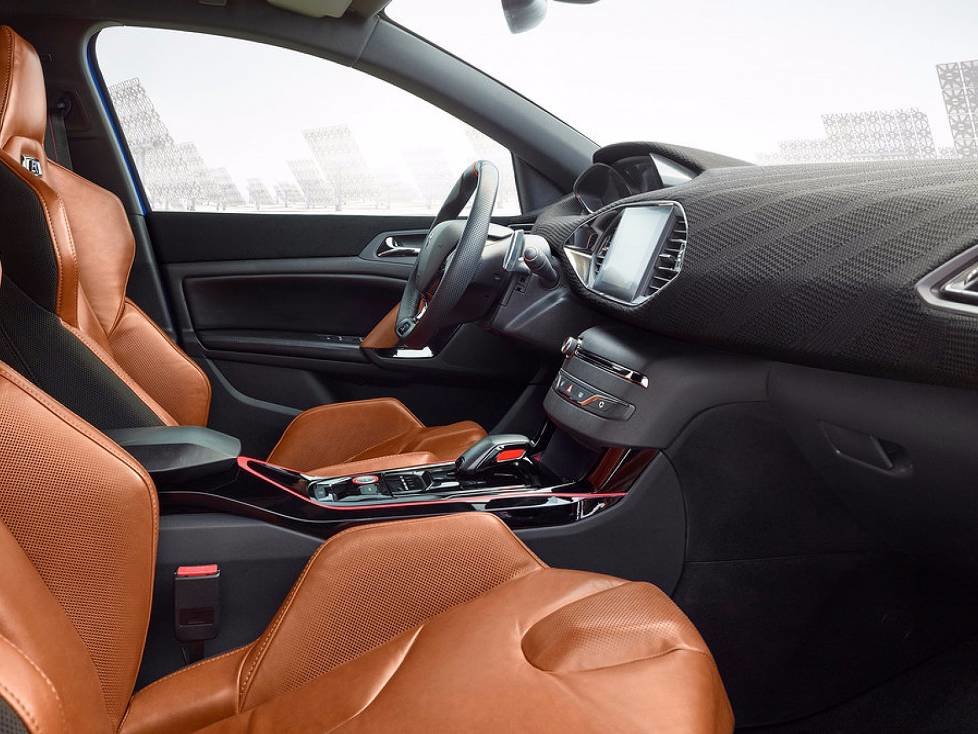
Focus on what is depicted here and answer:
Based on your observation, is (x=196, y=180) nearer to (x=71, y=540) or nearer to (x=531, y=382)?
(x=531, y=382)

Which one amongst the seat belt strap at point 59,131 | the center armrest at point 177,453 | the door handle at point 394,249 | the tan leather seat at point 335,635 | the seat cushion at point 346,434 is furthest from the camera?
the door handle at point 394,249

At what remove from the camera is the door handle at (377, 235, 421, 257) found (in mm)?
2301

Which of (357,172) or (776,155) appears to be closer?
(776,155)

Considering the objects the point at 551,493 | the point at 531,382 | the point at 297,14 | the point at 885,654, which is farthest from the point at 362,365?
the point at 885,654

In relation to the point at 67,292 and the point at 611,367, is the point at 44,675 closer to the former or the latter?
the point at 67,292

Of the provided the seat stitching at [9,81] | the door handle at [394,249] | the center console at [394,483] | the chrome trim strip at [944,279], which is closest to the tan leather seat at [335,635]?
the center console at [394,483]

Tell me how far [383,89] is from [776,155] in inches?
40.4

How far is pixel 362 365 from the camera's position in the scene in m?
2.25

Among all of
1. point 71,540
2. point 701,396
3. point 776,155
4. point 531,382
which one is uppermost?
point 71,540

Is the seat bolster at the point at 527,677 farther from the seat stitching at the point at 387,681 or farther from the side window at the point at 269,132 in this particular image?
the side window at the point at 269,132

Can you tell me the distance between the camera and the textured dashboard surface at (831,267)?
0.85 metres

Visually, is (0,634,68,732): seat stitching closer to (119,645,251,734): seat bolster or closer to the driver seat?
(119,645,251,734): seat bolster

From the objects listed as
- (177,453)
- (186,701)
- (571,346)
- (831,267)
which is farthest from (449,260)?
(186,701)

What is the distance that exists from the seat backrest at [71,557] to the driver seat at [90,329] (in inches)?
15.5
